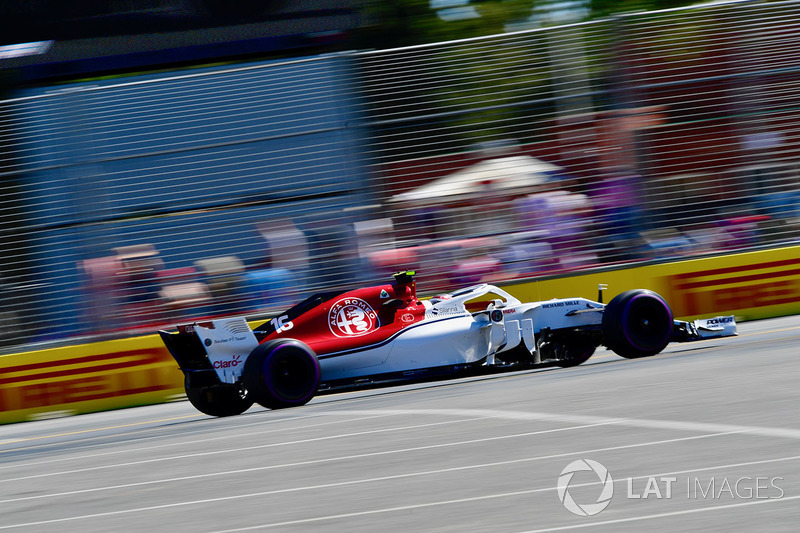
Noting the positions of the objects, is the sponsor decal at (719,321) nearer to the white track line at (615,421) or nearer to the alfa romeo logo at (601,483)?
the white track line at (615,421)

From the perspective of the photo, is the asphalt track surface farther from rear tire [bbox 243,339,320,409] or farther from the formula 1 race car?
the formula 1 race car

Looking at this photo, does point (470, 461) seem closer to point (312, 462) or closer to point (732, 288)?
point (312, 462)

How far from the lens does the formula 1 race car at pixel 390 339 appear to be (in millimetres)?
9234

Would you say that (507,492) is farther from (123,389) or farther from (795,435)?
(123,389)

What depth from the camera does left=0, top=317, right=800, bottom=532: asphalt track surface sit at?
4504 millimetres

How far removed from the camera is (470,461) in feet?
18.6

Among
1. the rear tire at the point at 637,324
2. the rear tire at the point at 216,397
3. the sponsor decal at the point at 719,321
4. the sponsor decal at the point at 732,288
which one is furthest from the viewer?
the sponsor decal at the point at 732,288

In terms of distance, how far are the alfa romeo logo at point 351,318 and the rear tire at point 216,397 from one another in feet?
3.58

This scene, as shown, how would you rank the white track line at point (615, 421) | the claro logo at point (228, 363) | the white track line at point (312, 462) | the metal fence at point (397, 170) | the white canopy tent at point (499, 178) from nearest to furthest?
the white track line at point (615, 421) < the white track line at point (312, 462) < the claro logo at point (228, 363) < the metal fence at point (397, 170) < the white canopy tent at point (499, 178)

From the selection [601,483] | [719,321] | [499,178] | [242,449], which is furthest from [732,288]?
[601,483]

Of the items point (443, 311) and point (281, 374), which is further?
point (443, 311)

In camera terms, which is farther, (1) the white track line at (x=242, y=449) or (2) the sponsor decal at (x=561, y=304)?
(2) the sponsor decal at (x=561, y=304)

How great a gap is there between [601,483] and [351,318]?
197 inches

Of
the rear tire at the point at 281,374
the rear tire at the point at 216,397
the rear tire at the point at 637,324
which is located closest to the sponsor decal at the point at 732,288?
the rear tire at the point at 637,324
